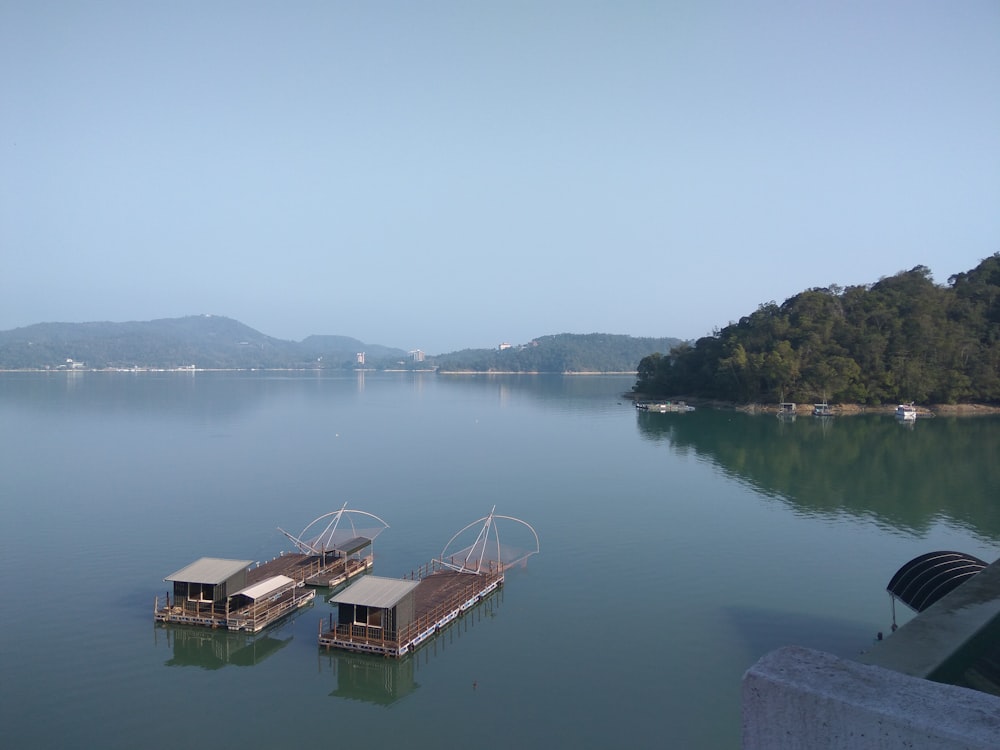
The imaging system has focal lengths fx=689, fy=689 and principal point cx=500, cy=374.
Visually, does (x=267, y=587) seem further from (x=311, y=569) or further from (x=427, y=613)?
(x=427, y=613)

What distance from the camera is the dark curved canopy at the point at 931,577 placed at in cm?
984

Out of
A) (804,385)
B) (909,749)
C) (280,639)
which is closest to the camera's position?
(909,749)

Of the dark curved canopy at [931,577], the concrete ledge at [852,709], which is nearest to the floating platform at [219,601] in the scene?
the dark curved canopy at [931,577]

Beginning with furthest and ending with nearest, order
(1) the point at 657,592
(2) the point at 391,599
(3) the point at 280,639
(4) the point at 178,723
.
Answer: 1. (1) the point at 657,592
2. (3) the point at 280,639
3. (2) the point at 391,599
4. (4) the point at 178,723

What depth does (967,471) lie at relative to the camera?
95.0 feet

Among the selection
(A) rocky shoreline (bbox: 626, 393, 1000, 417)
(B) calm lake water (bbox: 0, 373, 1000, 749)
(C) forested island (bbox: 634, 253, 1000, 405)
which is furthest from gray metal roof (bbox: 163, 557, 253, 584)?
(C) forested island (bbox: 634, 253, 1000, 405)

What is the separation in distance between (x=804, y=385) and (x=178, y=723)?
55925 millimetres

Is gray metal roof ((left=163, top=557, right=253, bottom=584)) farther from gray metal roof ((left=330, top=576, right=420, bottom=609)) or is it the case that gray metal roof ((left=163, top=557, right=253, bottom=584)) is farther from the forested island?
the forested island

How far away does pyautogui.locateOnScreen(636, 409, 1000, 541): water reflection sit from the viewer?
2280cm

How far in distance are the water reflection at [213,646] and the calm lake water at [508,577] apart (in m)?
0.05

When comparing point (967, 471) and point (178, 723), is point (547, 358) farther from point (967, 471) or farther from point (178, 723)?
point (178, 723)

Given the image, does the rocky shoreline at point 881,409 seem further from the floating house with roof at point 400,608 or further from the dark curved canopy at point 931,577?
the dark curved canopy at point 931,577

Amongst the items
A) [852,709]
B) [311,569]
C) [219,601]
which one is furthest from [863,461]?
[852,709]

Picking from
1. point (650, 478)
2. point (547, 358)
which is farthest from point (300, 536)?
point (547, 358)
